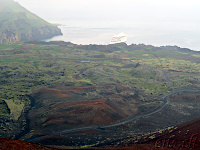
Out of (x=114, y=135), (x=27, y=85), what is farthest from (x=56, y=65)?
(x=114, y=135)

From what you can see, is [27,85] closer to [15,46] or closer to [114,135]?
[114,135]

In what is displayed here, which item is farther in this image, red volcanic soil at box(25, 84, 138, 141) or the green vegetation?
the green vegetation

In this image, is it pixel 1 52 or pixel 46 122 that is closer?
pixel 46 122

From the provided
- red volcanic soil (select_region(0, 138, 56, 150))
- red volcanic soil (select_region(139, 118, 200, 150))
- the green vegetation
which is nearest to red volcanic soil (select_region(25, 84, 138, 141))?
the green vegetation

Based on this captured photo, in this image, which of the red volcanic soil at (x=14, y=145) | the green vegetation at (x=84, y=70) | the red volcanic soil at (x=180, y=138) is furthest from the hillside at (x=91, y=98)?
the red volcanic soil at (x=14, y=145)

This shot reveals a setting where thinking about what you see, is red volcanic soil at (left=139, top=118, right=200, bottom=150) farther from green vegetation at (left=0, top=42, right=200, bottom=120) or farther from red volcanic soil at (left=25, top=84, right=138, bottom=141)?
green vegetation at (left=0, top=42, right=200, bottom=120)

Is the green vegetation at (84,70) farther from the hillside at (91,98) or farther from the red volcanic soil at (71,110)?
the red volcanic soil at (71,110)

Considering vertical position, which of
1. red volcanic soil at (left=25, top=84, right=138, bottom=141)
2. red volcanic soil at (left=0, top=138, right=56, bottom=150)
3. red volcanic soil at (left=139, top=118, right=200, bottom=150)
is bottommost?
red volcanic soil at (left=25, top=84, right=138, bottom=141)

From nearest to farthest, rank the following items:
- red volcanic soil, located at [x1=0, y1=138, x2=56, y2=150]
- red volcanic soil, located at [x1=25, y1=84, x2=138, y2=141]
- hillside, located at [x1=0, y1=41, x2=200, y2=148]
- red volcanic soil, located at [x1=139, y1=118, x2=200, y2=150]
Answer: red volcanic soil, located at [x1=0, y1=138, x2=56, y2=150], red volcanic soil, located at [x1=139, y1=118, x2=200, y2=150], hillside, located at [x1=0, y1=41, x2=200, y2=148], red volcanic soil, located at [x1=25, y1=84, x2=138, y2=141]

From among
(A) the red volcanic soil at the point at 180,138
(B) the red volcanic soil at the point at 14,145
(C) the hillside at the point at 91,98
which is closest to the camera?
(B) the red volcanic soil at the point at 14,145
